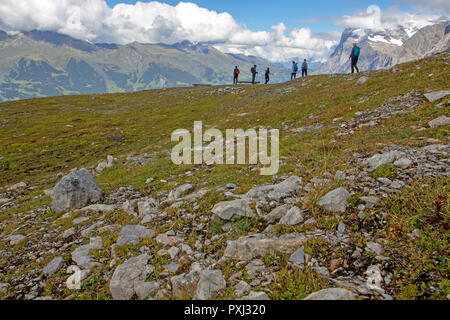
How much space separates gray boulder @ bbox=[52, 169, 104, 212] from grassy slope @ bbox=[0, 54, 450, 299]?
5.42 feet

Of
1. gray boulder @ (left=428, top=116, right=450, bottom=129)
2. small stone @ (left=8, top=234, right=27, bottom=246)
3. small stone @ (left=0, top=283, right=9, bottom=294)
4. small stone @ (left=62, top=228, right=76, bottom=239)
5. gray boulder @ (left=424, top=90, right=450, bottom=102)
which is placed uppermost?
gray boulder @ (left=424, top=90, right=450, bottom=102)

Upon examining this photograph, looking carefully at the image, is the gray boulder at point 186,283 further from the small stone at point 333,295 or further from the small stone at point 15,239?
the small stone at point 15,239

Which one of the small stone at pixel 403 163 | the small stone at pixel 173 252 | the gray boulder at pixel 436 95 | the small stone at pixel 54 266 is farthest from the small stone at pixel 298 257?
the gray boulder at pixel 436 95

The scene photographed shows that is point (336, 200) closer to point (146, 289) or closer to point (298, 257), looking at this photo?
point (298, 257)

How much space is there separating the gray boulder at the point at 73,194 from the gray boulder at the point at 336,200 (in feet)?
34.0

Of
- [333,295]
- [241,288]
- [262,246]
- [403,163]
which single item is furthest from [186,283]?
[403,163]

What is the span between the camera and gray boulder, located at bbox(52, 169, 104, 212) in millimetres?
11312

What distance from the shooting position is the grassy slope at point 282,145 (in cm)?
537

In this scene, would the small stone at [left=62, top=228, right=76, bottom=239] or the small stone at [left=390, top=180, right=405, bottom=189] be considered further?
the small stone at [left=62, top=228, right=76, bottom=239]

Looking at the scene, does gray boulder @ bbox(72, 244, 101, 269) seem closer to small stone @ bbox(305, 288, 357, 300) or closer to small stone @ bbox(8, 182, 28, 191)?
small stone @ bbox(305, 288, 357, 300)

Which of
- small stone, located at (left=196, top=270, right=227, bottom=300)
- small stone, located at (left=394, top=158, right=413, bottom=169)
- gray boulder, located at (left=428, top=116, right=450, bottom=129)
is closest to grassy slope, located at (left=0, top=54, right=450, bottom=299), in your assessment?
gray boulder, located at (left=428, top=116, right=450, bottom=129)

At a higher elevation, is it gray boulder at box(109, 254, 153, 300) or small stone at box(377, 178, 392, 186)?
small stone at box(377, 178, 392, 186)
